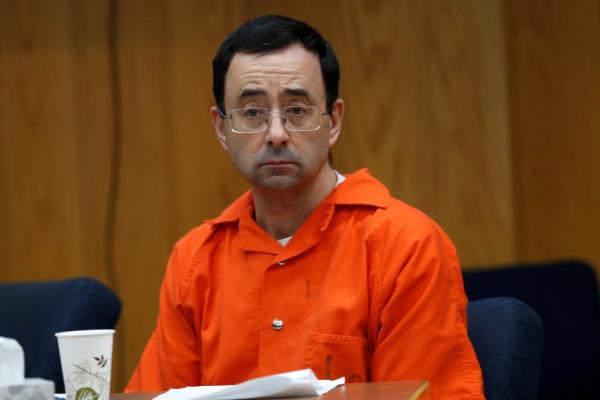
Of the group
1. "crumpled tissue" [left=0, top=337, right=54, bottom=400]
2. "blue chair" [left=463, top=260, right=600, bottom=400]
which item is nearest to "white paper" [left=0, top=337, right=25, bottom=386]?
"crumpled tissue" [left=0, top=337, right=54, bottom=400]

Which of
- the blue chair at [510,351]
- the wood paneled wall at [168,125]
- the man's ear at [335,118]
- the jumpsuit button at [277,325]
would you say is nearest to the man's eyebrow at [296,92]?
the man's ear at [335,118]

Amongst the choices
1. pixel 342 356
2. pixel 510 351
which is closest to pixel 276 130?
pixel 342 356

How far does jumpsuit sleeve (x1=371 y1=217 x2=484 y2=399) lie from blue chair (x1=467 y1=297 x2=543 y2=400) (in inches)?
1.7

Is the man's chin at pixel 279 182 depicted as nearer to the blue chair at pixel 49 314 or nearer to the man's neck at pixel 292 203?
the man's neck at pixel 292 203

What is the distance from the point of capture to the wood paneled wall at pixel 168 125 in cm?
439

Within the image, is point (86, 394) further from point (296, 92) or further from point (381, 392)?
point (296, 92)

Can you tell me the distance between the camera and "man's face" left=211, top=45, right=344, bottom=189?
7.96ft

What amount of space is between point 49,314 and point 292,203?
759mm

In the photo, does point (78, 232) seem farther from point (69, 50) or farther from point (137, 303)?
point (69, 50)

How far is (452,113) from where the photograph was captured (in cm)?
444

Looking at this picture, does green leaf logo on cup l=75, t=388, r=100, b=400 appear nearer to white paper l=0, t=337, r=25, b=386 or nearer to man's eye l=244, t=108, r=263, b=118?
white paper l=0, t=337, r=25, b=386

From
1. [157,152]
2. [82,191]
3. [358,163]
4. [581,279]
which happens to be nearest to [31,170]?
[82,191]

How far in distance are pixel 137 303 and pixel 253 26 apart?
206cm

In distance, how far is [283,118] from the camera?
2438 millimetres
